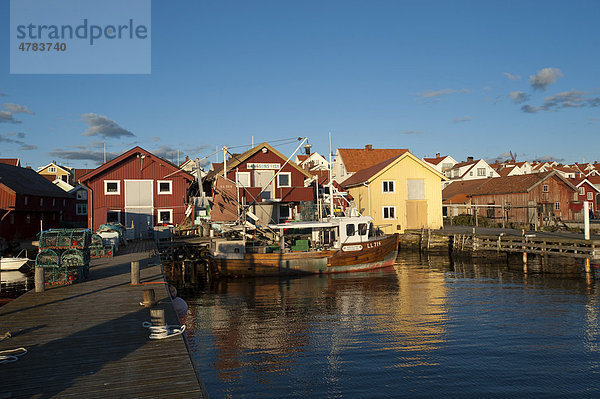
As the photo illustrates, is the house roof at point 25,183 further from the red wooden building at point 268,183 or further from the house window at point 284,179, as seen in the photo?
the house window at point 284,179

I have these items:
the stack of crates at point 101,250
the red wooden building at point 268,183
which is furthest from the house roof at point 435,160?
the stack of crates at point 101,250

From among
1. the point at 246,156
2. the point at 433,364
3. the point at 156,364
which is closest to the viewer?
the point at 156,364

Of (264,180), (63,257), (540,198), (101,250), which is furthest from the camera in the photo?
(540,198)

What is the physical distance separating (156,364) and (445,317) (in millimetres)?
12276

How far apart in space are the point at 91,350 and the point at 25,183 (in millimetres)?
41873

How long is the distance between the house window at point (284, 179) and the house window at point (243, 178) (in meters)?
2.73

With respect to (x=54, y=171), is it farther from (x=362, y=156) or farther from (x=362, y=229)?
(x=362, y=229)

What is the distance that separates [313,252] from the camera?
27.8 m

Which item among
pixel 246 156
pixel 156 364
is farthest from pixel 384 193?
pixel 156 364

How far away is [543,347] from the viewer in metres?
13.3

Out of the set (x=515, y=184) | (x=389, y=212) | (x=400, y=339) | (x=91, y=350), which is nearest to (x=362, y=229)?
(x=400, y=339)

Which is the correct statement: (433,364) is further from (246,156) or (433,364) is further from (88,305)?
(246,156)

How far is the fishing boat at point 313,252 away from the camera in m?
27.2

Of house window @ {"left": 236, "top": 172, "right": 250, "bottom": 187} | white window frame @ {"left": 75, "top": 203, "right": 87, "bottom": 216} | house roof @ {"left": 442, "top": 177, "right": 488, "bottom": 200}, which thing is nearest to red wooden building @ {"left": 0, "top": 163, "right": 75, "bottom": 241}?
white window frame @ {"left": 75, "top": 203, "right": 87, "bottom": 216}
